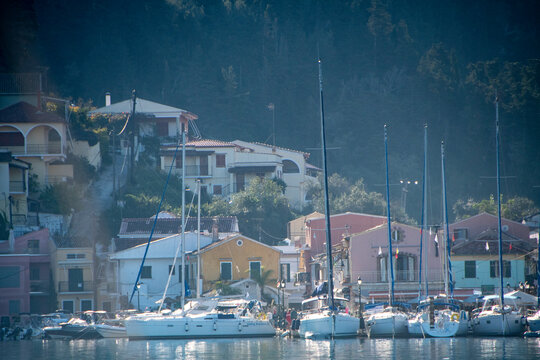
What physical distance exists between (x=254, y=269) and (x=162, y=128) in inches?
1233

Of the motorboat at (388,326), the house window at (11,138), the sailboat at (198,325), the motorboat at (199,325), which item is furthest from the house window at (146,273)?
the motorboat at (388,326)

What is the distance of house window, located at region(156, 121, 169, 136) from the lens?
85.2 m

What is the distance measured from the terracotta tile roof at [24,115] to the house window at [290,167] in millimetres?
23370

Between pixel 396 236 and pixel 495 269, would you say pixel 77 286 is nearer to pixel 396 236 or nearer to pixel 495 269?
pixel 396 236

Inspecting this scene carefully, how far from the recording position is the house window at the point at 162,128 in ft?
279

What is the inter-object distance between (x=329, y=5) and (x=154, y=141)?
64718mm

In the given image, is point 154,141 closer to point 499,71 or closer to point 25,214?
point 25,214

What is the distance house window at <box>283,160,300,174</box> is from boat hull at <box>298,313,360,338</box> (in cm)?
4370

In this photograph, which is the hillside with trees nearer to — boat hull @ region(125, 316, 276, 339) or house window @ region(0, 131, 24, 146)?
house window @ region(0, 131, 24, 146)

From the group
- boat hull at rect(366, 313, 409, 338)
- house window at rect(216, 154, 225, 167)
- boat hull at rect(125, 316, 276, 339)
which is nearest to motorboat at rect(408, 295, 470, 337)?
boat hull at rect(366, 313, 409, 338)

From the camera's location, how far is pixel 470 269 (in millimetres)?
55500

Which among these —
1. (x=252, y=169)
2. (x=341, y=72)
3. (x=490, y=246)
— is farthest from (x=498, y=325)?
(x=341, y=72)

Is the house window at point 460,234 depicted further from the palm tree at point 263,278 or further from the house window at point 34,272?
the house window at point 34,272

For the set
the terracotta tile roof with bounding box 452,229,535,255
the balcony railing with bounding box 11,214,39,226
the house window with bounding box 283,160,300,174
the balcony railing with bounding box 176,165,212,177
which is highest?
the house window with bounding box 283,160,300,174
